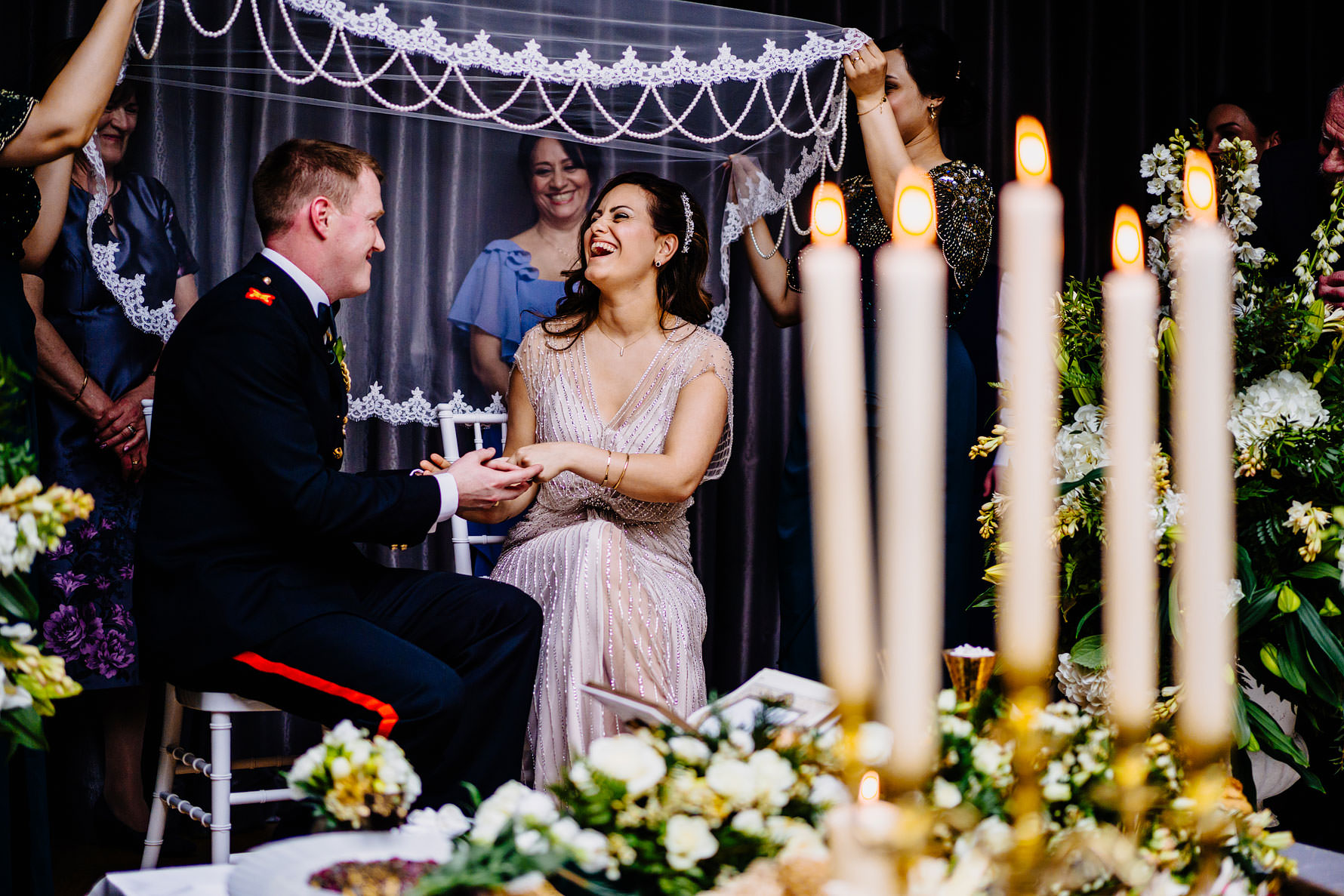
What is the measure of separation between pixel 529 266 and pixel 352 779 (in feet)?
6.74

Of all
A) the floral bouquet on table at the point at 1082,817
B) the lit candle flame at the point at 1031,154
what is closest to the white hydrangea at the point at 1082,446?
the floral bouquet on table at the point at 1082,817

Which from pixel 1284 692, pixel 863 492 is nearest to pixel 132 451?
pixel 1284 692

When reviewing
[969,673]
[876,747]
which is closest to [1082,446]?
[969,673]

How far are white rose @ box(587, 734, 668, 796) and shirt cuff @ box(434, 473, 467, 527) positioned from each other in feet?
4.32

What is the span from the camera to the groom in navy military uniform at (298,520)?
196cm

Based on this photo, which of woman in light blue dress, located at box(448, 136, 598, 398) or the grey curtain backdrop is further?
woman in light blue dress, located at box(448, 136, 598, 398)

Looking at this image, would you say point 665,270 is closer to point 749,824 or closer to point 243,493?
point 243,493

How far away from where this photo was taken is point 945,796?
2.76 ft

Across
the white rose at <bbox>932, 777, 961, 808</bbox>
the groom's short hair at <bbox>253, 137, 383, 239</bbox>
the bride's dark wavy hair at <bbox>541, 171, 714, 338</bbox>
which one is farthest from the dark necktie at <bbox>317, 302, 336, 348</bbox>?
the white rose at <bbox>932, 777, 961, 808</bbox>

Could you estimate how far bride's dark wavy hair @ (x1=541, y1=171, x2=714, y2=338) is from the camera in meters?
2.80

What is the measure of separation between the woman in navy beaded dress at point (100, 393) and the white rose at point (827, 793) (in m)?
2.08

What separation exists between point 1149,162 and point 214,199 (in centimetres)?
192

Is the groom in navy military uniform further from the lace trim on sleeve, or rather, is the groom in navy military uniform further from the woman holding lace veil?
the woman holding lace veil

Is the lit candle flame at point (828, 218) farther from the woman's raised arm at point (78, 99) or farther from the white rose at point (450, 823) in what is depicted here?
the woman's raised arm at point (78, 99)
